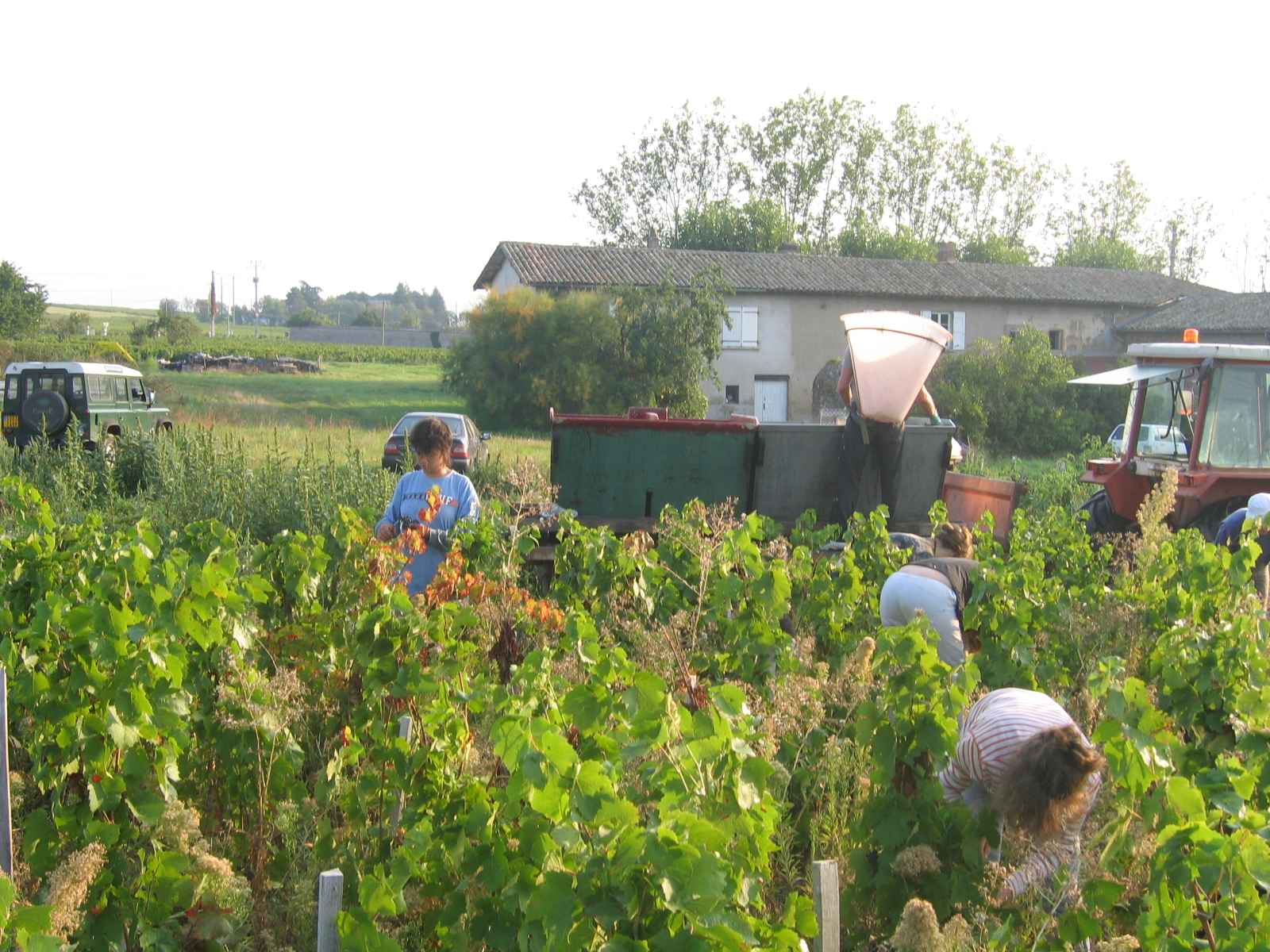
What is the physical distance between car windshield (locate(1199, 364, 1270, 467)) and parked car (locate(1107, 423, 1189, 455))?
0.85 feet

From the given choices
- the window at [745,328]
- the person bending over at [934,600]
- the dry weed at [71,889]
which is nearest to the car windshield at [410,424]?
the person bending over at [934,600]

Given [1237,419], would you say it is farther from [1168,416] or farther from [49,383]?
[49,383]

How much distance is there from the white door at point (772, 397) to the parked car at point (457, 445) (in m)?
15.3

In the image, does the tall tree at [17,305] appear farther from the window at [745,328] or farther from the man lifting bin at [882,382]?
the man lifting bin at [882,382]

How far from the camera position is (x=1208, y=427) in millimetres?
8555

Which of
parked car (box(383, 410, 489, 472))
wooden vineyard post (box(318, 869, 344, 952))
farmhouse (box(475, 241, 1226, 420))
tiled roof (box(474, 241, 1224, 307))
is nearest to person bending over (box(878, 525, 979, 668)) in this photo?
wooden vineyard post (box(318, 869, 344, 952))

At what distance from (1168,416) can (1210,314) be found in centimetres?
2993

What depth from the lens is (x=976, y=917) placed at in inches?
110

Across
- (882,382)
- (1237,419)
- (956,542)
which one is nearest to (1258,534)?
(956,542)

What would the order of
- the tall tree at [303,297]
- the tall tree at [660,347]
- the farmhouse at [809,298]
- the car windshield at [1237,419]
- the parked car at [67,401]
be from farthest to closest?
1. the tall tree at [303,297]
2. the farmhouse at [809,298]
3. the tall tree at [660,347]
4. the parked car at [67,401]
5. the car windshield at [1237,419]

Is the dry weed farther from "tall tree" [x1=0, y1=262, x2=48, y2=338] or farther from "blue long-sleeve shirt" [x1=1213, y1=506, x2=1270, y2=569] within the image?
"tall tree" [x1=0, y1=262, x2=48, y2=338]

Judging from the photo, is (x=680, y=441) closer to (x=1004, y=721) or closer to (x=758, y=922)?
(x=1004, y=721)

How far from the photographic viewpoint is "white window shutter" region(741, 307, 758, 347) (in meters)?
33.6

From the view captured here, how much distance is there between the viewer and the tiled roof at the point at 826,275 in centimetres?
3312
